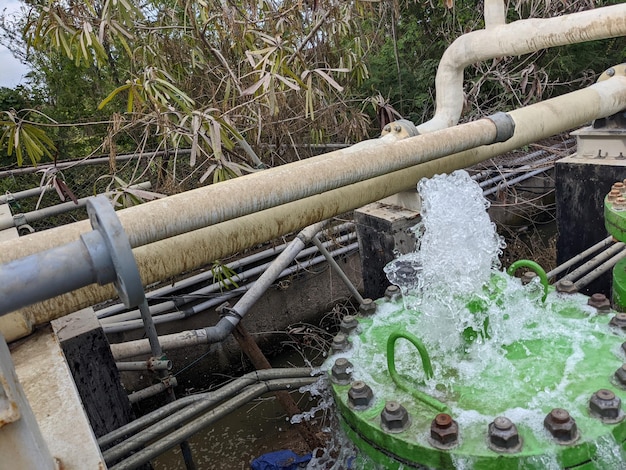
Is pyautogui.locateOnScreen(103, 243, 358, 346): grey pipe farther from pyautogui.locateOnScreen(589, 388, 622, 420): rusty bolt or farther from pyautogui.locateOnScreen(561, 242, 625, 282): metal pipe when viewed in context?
pyautogui.locateOnScreen(561, 242, 625, 282): metal pipe

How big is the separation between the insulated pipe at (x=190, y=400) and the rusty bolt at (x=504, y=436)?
0.96 m

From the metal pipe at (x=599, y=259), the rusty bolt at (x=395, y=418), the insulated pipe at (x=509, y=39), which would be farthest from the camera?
the metal pipe at (x=599, y=259)

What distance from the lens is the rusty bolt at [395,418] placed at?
1275 mm

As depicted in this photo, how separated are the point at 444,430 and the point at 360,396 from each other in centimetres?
26

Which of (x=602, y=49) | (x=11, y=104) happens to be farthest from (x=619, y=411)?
(x=11, y=104)

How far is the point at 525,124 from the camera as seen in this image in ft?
6.93

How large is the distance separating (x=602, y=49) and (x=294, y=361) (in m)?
6.04

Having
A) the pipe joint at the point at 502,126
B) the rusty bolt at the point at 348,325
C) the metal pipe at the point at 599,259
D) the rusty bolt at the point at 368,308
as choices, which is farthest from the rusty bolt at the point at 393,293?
the metal pipe at the point at 599,259

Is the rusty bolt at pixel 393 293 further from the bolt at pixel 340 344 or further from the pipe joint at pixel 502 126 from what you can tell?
the pipe joint at pixel 502 126

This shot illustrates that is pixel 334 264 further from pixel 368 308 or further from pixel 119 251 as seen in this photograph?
pixel 119 251

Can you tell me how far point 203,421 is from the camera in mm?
1694

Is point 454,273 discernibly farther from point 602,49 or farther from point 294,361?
point 602,49

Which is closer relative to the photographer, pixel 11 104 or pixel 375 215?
pixel 375 215

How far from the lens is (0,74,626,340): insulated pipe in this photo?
3.74 feet
